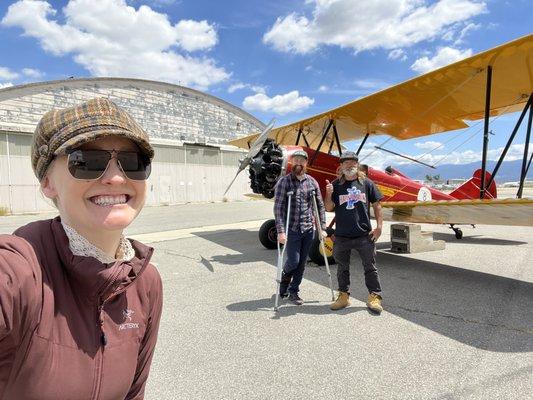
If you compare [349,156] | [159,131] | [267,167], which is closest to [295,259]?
[349,156]

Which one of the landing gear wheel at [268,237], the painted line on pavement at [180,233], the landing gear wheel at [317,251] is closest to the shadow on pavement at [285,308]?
the landing gear wheel at [317,251]

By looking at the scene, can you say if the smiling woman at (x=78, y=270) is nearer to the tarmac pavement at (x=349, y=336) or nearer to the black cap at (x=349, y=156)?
the tarmac pavement at (x=349, y=336)

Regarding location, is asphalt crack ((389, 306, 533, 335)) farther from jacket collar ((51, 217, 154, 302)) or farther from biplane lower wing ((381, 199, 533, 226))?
jacket collar ((51, 217, 154, 302))

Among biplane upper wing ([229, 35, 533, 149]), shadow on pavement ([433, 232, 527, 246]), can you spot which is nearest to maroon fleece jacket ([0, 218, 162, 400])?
biplane upper wing ([229, 35, 533, 149])

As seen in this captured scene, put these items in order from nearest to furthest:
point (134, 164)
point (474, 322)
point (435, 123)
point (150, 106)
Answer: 1. point (134, 164)
2. point (474, 322)
3. point (435, 123)
4. point (150, 106)

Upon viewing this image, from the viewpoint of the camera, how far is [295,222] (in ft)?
15.3

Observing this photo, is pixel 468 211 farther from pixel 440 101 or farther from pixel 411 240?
pixel 440 101

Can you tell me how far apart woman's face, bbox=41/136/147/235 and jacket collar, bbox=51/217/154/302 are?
5 centimetres

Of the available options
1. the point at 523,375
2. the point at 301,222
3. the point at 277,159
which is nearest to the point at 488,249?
the point at 277,159

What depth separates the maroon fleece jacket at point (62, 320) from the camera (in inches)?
31.6

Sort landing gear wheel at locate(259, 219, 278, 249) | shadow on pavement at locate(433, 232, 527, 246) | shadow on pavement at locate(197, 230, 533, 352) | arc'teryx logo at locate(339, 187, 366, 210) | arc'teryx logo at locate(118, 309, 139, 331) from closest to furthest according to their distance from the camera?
arc'teryx logo at locate(118, 309, 139, 331) → shadow on pavement at locate(197, 230, 533, 352) → arc'teryx logo at locate(339, 187, 366, 210) → landing gear wheel at locate(259, 219, 278, 249) → shadow on pavement at locate(433, 232, 527, 246)

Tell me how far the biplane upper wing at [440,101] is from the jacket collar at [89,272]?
19.1 ft

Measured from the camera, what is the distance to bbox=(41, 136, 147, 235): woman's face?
95 cm

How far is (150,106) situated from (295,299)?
88.3ft
